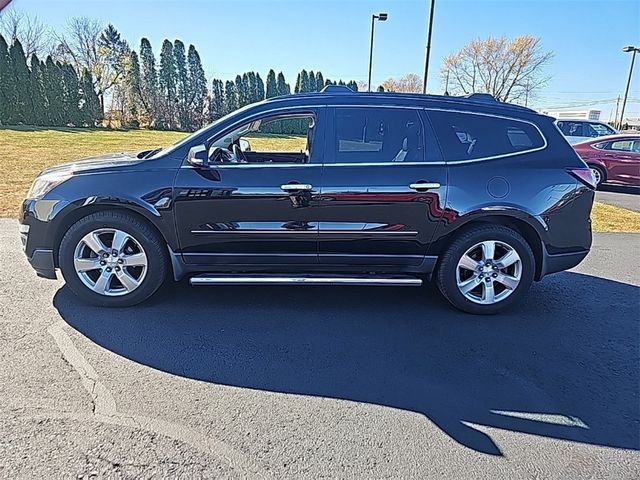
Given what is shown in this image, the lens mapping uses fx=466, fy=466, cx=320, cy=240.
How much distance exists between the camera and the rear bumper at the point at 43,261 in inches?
152

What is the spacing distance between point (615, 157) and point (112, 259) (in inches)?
511

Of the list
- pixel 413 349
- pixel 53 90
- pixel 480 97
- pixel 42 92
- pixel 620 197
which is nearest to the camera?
pixel 413 349

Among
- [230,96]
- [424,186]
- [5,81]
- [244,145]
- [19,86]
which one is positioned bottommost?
[424,186]

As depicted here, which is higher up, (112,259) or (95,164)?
(95,164)

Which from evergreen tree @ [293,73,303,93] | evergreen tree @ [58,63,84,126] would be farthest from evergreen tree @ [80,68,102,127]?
evergreen tree @ [293,73,303,93]

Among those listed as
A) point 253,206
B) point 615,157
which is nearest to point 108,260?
point 253,206

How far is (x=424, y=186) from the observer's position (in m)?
3.84

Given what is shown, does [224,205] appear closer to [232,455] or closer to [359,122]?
[359,122]

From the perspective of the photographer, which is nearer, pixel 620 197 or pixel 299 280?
pixel 299 280

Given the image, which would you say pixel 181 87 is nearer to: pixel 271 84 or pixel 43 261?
pixel 271 84

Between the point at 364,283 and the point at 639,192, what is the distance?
12.0m

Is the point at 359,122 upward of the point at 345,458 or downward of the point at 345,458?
upward

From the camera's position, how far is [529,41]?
4375 cm

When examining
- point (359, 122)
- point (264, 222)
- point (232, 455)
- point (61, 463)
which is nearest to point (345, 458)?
point (232, 455)
